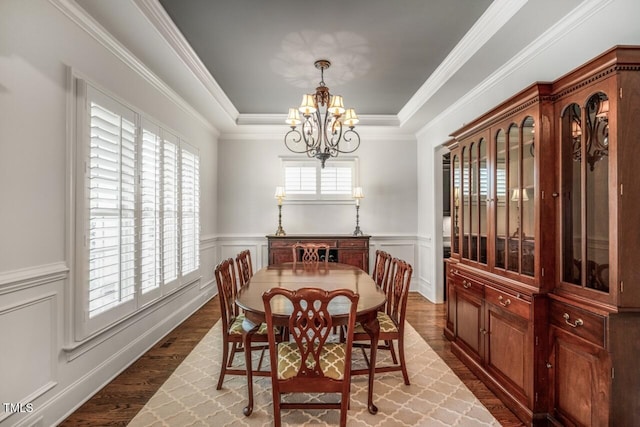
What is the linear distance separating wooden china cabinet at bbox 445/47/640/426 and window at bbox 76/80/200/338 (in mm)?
2960

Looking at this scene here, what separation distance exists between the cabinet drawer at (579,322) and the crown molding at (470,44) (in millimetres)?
1972

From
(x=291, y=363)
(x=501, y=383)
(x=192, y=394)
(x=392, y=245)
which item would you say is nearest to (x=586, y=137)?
(x=501, y=383)

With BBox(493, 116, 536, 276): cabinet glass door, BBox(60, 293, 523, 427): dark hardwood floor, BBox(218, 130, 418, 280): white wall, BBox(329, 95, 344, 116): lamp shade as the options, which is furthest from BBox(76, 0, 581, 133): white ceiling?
BBox(60, 293, 523, 427): dark hardwood floor

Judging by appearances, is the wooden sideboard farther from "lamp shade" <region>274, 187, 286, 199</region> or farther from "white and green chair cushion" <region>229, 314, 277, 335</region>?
"white and green chair cushion" <region>229, 314, 277, 335</region>

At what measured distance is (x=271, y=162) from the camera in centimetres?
583

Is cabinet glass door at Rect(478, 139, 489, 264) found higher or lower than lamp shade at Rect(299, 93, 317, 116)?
lower

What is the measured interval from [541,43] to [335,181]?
11.7ft

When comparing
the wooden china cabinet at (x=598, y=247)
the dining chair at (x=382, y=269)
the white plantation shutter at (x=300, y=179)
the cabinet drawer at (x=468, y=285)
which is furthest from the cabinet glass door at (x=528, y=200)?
the white plantation shutter at (x=300, y=179)

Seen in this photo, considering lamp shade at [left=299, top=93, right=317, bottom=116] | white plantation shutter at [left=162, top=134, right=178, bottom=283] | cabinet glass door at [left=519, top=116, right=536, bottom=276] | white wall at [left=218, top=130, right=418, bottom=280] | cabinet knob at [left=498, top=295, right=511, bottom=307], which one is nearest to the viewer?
cabinet glass door at [left=519, top=116, right=536, bottom=276]

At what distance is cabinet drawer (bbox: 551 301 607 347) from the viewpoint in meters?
1.74

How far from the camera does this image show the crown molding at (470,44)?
8.05ft

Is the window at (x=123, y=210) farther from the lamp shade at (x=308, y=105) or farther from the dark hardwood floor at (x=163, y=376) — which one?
the lamp shade at (x=308, y=105)

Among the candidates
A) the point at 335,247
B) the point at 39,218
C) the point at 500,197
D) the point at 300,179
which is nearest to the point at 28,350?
the point at 39,218

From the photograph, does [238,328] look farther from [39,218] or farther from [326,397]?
[39,218]
